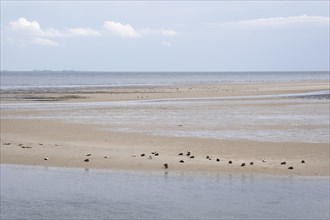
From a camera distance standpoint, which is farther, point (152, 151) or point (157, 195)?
point (152, 151)

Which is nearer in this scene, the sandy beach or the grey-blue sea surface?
the grey-blue sea surface

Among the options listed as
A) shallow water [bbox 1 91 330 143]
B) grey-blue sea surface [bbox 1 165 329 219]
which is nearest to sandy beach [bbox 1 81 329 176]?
shallow water [bbox 1 91 330 143]

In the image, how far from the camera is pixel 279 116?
98.3 feet

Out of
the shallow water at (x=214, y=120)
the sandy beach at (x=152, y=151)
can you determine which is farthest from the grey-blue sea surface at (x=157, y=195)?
the shallow water at (x=214, y=120)

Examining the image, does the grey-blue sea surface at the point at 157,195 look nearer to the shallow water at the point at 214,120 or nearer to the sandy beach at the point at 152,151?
the sandy beach at the point at 152,151

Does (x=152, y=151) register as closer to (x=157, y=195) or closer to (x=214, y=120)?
(x=157, y=195)

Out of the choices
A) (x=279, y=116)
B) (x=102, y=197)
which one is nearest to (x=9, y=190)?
(x=102, y=197)

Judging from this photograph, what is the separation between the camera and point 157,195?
12.0 metres

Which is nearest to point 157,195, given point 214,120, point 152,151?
point 152,151

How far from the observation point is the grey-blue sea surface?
10.5 metres

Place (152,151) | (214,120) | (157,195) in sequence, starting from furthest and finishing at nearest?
(214,120) < (152,151) < (157,195)

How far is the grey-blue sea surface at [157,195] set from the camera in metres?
10.5

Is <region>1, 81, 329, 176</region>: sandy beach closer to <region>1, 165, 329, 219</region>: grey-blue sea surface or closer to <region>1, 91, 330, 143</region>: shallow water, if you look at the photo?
<region>1, 91, 330, 143</region>: shallow water

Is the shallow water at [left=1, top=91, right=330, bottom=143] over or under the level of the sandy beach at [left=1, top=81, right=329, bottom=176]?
over
